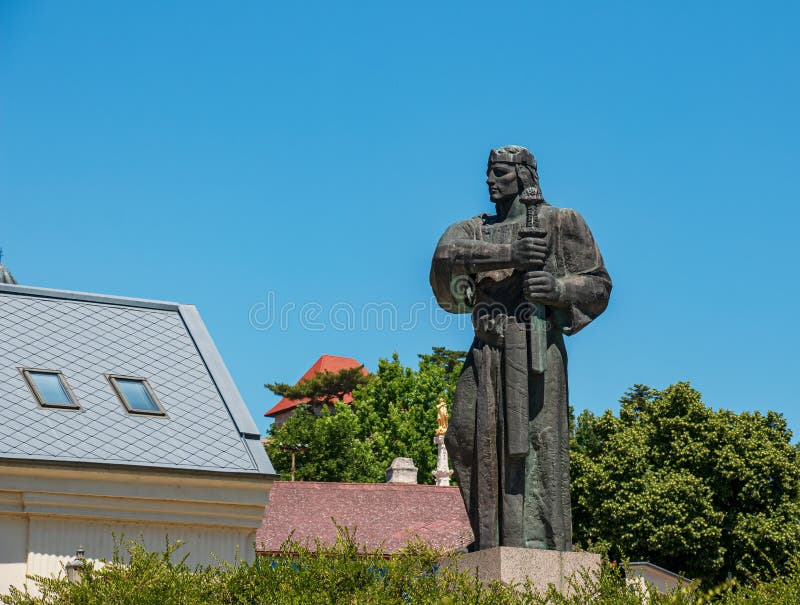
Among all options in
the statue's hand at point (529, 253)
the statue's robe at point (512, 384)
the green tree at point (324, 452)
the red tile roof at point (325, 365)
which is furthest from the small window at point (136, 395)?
the red tile roof at point (325, 365)

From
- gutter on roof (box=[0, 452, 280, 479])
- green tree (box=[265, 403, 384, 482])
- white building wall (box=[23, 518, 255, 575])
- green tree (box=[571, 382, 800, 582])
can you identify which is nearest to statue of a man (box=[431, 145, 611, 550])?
white building wall (box=[23, 518, 255, 575])

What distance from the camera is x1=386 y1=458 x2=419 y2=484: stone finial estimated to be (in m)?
60.8

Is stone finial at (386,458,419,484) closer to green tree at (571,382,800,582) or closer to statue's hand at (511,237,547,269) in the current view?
green tree at (571,382,800,582)

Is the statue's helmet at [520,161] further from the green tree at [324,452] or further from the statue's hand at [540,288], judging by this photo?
the green tree at [324,452]

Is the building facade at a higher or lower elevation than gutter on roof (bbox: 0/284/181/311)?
lower

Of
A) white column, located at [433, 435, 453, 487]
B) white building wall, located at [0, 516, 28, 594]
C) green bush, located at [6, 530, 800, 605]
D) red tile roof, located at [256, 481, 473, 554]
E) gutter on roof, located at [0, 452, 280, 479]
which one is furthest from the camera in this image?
white column, located at [433, 435, 453, 487]

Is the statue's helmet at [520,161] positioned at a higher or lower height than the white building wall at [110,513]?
higher

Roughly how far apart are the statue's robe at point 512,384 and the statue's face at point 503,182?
0.78ft

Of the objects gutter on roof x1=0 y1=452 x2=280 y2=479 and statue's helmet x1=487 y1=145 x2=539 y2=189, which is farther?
gutter on roof x1=0 y1=452 x2=280 y2=479

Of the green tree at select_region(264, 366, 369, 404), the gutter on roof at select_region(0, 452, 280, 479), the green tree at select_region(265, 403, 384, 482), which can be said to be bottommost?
the gutter on roof at select_region(0, 452, 280, 479)

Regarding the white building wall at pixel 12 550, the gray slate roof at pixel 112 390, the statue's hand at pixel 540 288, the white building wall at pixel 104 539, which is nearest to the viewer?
the statue's hand at pixel 540 288

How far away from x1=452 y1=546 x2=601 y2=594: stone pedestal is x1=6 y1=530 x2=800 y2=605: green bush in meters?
0.10

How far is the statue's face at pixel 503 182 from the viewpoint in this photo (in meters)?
10.9

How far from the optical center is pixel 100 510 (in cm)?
2064
